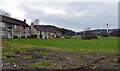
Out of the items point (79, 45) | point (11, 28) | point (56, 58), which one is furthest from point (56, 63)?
point (11, 28)

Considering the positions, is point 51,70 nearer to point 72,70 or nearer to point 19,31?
Result: point 72,70

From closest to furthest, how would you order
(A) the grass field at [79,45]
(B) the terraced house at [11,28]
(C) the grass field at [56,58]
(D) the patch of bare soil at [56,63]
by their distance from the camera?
(D) the patch of bare soil at [56,63]
(C) the grass field at [56,58]
(A) the grass field at [79,45]
(B) the terraced house at [11,28]

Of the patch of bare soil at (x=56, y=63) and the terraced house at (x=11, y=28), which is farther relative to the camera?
the terraced house at (x=11, y=28)

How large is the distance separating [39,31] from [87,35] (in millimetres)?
23849

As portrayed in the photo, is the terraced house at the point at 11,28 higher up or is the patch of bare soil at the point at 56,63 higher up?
the terraced house at the point at 11,28

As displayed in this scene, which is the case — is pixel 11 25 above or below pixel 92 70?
above

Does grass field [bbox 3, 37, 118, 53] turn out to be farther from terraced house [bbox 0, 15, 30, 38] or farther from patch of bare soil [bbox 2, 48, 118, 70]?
terraced house [bbox 0, 15, 30, 38]

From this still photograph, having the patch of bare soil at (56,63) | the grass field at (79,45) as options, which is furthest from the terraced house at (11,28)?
the patch of bare soil at (56,63)

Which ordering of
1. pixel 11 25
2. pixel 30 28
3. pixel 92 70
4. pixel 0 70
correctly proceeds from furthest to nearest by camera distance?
pixel 30 28 → pixel 11 25 → pixel 92 70 → pixel 0 70

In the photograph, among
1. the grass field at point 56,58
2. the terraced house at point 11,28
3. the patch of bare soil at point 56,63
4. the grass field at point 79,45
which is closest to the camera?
the patch of bare soil at point 56,63

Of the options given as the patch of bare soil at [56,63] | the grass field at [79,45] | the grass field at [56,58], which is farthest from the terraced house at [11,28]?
the patch of bare soil at [56,63]

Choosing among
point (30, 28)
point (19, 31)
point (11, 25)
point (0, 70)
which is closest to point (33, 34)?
point (30, 28)

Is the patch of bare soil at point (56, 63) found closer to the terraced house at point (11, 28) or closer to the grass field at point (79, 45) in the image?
the grass field at point (79, 45)

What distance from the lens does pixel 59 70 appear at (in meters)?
4.11
